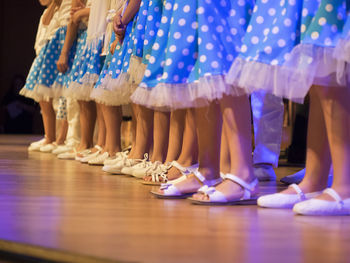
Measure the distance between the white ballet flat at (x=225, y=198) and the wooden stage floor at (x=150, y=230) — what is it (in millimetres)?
46

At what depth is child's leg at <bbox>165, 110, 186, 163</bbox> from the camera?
2.24 metres

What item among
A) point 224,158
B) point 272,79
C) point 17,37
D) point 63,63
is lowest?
point 224,158

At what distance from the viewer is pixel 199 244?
1.14 m

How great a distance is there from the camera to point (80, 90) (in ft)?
10.9

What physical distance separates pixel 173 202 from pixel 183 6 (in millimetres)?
618

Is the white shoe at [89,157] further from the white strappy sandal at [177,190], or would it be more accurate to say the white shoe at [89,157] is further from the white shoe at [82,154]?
the white strappy sandal at [177,190]

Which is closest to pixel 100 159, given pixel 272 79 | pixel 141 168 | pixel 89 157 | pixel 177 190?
pixel 89 157

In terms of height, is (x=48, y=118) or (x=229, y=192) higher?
(x=48, y=118)

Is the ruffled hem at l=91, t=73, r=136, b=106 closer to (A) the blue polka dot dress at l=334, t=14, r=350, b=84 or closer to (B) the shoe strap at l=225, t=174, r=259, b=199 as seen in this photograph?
(B) the shoe strap at l=225, t=174, r=259, b=199

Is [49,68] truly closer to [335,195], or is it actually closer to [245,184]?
[245,184]

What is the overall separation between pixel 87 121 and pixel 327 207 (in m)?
2.36

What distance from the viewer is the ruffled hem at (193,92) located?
1.65 metres

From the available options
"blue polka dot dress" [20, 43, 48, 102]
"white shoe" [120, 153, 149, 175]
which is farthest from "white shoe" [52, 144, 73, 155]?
"white shoe" [120, 153, 149, 175]

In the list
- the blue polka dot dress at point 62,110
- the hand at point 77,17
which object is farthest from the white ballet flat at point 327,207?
the blue polka dot dress at point 62,110
